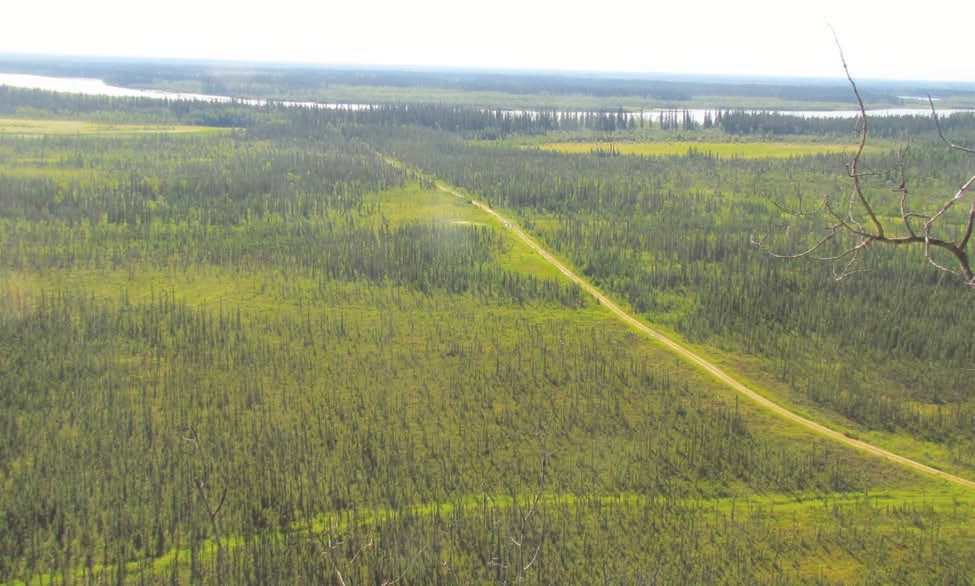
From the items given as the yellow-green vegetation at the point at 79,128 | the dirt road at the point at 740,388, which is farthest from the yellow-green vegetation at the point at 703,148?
the dirt road at the point at 740,388

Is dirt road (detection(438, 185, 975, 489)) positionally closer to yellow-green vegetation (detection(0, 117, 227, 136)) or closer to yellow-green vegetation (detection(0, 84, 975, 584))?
yellow-green vegetation (detection(0, 84, 975, 584))

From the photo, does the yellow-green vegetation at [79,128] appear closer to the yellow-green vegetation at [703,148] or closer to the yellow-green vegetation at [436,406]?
the yellow-green vegetation at [436,406]

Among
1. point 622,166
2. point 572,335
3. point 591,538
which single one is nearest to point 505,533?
point 591,538

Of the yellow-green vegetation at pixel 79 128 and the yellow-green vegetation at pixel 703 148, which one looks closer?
the yellow-green vegetation at pixel 79 128

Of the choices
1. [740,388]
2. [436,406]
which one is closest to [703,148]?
[740,388]

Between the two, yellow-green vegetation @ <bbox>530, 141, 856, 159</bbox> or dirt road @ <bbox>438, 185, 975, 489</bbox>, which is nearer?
dirt road @ <bbox>438, 185, 975, 489</bbox>

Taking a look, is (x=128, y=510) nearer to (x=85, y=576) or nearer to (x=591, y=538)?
(x=85, y=576)

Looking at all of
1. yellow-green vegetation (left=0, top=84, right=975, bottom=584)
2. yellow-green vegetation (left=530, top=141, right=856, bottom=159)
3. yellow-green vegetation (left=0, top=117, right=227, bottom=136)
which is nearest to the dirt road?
yellow-green vegetation (left=0, top=84, right=975, bottom=584)
